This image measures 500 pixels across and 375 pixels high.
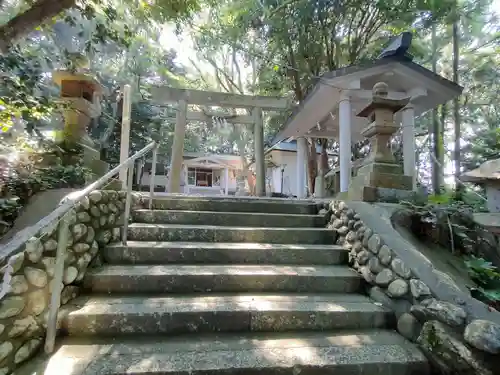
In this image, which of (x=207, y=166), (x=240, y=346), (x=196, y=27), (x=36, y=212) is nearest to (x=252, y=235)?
(x=240, y=346)

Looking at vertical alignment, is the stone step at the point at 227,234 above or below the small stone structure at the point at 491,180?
below

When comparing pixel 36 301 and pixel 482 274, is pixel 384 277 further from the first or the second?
pixel 36 301

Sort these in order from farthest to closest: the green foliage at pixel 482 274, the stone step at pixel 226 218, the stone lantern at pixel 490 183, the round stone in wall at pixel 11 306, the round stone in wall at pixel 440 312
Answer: the stone lantern at pixel 490 183 → the stone step at pixel 226 218 → the green foliage at pixel 482 274 → the round stone in wall at pixel 440 312 → the round stone in wall at pixel 11 306

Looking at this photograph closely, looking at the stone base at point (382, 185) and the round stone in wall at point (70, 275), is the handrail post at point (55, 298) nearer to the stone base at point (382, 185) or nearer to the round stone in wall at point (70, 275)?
the round stone in wall at point (70, 275)

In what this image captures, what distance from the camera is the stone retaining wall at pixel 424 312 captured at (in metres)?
1.46

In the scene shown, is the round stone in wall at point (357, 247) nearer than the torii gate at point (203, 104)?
Yes

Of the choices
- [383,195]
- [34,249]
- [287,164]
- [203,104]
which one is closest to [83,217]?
[34,249]

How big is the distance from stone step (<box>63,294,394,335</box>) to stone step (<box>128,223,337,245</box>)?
74 centimetres

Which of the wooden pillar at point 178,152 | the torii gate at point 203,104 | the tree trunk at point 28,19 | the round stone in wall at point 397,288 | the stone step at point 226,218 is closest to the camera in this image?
the round stone in wall at point 397,288

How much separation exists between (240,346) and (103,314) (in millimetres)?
866

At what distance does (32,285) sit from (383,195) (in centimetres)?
314

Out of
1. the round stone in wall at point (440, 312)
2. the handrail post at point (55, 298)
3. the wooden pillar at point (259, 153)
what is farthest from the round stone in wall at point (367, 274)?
the wooden pillar at point (259, 153)

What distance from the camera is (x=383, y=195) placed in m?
3.06

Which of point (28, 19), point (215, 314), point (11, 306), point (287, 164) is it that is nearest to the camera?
point (11, 306)
